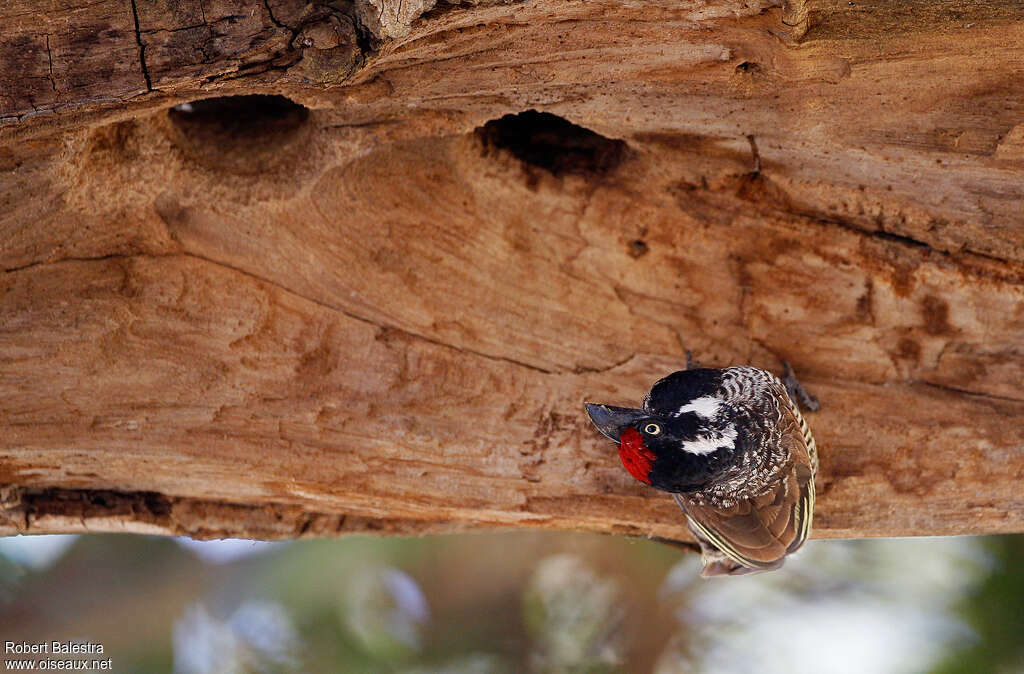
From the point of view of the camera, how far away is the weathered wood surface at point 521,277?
2.68 metres

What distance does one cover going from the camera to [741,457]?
308cm

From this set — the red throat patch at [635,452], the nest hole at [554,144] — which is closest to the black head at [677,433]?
the red throat patch at [635,452]

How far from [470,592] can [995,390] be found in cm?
384

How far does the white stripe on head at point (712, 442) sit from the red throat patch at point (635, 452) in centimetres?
17

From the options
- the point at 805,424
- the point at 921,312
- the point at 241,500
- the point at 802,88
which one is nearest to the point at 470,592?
the point at 241,500

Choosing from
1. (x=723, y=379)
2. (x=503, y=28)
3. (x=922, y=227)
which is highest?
(x=503, y=28)

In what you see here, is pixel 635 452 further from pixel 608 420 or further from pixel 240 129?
pixel 240 129

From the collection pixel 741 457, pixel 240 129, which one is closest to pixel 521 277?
pixel 741 457

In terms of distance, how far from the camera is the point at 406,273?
3154mm

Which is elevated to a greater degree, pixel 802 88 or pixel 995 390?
pixel 802 88

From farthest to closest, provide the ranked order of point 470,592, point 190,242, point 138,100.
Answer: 1. point 470,592
2. point 190,242
3. point 138,100

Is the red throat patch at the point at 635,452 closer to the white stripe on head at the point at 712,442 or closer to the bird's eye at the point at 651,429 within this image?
the bird's eye at the point at 651,429

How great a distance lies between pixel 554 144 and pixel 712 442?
4.58 feet

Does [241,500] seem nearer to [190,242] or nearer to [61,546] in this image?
[190,242]
